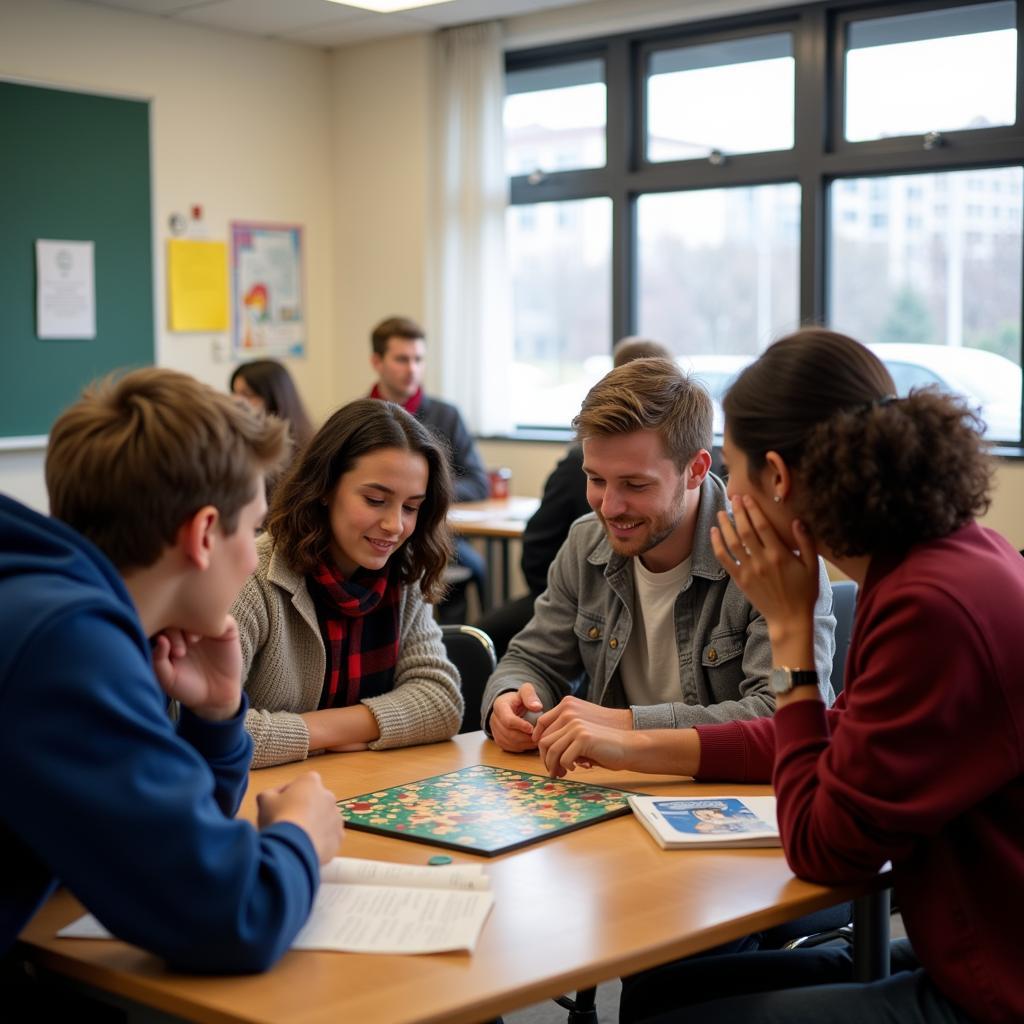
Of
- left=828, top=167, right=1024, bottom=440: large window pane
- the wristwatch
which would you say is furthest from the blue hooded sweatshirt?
left=828, top=167, right=1024, bottom=440: large window pane

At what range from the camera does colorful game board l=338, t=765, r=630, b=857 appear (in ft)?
5.73

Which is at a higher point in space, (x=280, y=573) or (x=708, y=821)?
(x=280, y=573)

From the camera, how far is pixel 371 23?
6.48m

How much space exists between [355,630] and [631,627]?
1.59 ft

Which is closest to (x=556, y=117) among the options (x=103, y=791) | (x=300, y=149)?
(x=300, y=149)

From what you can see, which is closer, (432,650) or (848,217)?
(432,650)

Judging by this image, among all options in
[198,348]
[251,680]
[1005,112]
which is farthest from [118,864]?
[198,348]

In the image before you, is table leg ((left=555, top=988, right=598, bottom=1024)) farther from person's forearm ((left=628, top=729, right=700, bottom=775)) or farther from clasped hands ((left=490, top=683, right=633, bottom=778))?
person's forearm ((left=628, top=729, right=700, bottom=775))

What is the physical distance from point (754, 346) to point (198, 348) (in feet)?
8.69

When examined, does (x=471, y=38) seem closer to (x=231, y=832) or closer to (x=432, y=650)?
(x=432, y=650)

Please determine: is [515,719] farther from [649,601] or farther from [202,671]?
[202,671]

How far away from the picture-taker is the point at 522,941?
141cm

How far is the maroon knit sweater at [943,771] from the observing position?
1.44 metres

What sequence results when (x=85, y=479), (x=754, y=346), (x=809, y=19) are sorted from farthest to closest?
(x=754, y=346) < (x=809, y=19) < (x=85, y=479)
